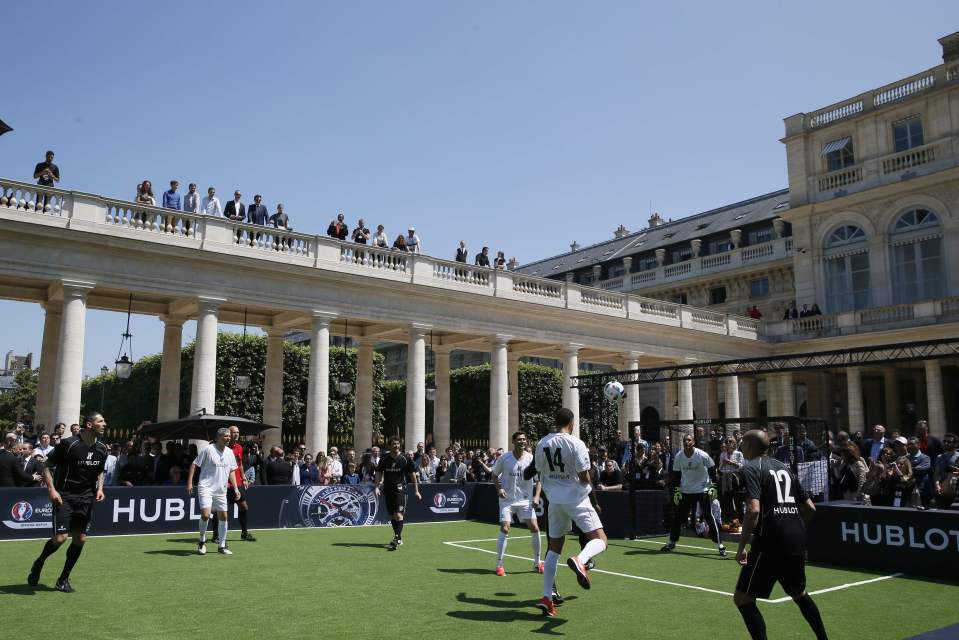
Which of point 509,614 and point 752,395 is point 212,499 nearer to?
point 509,614

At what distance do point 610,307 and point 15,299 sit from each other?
21.2 metres

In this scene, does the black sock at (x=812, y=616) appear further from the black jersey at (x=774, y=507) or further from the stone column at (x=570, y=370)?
the stone column at (x=570, y=370)

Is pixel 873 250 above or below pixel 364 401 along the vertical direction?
above

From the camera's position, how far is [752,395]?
136 feet

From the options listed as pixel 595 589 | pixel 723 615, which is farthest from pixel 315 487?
pixel 723 615

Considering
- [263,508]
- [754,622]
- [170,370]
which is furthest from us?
[170,370]

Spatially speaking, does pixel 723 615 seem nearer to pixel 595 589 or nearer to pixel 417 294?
pixel 595 589

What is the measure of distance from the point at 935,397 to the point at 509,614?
99.4 ft

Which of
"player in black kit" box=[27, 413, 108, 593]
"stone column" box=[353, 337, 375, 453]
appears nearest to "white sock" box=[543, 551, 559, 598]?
"player in black kit" box=[27, 413, 108, 593]

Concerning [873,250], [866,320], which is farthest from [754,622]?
[873,250]

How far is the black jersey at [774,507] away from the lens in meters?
6.30

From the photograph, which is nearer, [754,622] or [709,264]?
[754,622]

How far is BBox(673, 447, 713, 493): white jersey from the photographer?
527 inches

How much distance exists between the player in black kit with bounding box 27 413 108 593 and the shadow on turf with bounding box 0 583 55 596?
A: 9 cm
